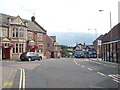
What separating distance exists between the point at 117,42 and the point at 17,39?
2167 centimetres

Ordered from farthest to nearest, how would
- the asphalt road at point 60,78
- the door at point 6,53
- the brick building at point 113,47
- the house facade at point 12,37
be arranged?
1. the door at point 6,53
2. the house facade at point 12,37
3. the brick building at point 113,47
4. the asphalt road at point 60,78

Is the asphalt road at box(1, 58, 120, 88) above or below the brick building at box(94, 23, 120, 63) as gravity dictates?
below

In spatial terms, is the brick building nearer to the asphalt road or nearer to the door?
the asphalt road

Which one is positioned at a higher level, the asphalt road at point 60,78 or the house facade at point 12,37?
the house facade at point 12,37

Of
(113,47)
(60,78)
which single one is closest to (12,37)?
(113,47)

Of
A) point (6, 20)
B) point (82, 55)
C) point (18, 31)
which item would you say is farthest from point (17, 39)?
point (82, 55)

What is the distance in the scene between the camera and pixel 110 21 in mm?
34500

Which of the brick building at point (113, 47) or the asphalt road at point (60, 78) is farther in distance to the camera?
the brick building at point (113, 47)

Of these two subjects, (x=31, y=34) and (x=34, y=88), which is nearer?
(x=34, y=88)

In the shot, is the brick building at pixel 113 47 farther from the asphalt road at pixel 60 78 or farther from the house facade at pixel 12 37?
the house facade at pixel 12 37

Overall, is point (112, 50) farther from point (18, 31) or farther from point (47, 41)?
point (47, 41)

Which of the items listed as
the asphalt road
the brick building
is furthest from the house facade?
the asphalt road

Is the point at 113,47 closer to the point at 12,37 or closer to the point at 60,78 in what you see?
the point at 60,78

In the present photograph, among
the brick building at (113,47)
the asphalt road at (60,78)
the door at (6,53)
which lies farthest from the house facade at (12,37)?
the asphalt road at (60,78)
